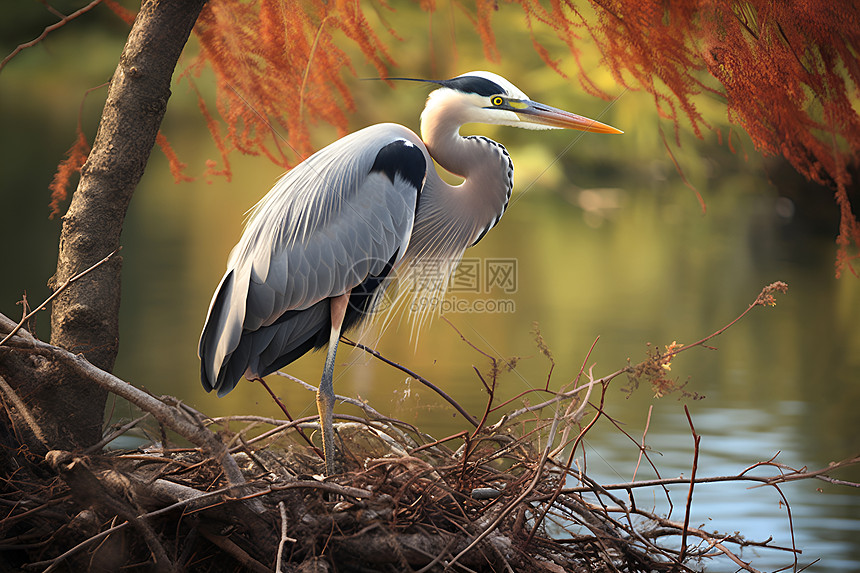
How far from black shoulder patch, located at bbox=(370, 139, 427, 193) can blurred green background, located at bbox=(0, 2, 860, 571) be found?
33 centimetres

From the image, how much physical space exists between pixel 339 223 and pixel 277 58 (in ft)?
1.60

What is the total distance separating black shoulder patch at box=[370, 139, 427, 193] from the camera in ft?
7.00

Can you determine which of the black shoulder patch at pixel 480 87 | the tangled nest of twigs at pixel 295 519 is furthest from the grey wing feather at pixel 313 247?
the tangled nest of twigs at pixel 295 519

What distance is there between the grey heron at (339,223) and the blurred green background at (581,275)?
0.73ft

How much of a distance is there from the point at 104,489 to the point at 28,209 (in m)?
10.2

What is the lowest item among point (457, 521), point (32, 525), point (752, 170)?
point (32, 525)

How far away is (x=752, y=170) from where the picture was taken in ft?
43.5

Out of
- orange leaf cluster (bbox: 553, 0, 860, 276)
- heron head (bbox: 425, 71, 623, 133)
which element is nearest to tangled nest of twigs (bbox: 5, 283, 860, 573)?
orange leaf cluster (bbox: 553, 0, 860, 276)

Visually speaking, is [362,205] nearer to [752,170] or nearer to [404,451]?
[404,451]

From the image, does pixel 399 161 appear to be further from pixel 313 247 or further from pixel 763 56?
pixel 763 56

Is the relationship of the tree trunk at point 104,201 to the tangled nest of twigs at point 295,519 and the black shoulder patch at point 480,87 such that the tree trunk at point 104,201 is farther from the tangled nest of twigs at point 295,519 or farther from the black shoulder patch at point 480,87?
the black shoulder patch at point 480,87

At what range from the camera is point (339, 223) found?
214 cm

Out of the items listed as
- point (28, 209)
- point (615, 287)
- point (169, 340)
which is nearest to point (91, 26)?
point (28, 209)

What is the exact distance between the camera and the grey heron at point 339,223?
2072 mm
